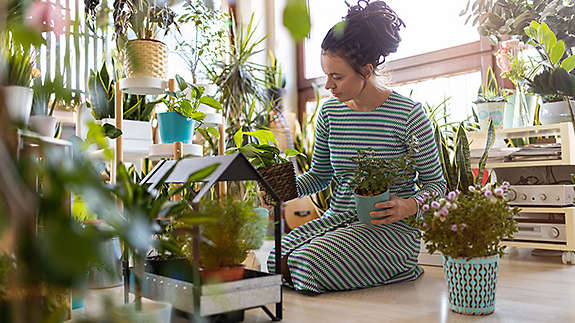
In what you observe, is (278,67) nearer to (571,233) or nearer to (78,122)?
(78,122)

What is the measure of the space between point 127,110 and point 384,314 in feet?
6.08

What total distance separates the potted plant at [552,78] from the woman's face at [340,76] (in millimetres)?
997

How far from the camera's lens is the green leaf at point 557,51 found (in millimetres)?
2352

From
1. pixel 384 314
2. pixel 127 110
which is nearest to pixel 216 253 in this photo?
pixel 384 314

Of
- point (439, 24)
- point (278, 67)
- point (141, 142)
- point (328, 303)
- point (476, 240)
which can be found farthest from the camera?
point (278, 67)

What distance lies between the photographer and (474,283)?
1.55m

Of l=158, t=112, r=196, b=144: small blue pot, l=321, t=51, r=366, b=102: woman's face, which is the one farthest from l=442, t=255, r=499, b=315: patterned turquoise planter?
l=158, t=112, r=196, b=144: small blue pot

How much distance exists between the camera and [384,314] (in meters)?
1.62

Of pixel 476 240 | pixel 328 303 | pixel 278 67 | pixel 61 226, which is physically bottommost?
pixel 328 303

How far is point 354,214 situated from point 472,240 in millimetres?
714

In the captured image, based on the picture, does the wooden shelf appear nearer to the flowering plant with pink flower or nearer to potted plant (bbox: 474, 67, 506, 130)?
potted plant (bbox: 474, 67, 506, 130)

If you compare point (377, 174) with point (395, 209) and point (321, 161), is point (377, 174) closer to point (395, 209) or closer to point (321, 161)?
point (395, 209)

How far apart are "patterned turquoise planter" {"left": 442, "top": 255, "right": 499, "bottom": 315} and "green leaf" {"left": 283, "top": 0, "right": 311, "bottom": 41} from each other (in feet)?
4.66

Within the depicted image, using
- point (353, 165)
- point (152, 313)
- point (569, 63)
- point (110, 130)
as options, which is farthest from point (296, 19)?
point (569, 63)
